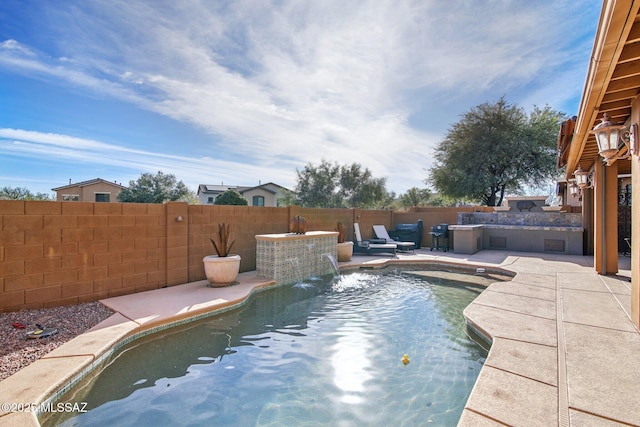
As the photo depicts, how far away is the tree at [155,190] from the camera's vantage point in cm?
2597

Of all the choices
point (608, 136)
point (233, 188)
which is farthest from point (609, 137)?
point (233, 188)

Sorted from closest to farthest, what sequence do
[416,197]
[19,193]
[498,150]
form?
[498,150], [19,193], [416,197]

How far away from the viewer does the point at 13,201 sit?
407cm

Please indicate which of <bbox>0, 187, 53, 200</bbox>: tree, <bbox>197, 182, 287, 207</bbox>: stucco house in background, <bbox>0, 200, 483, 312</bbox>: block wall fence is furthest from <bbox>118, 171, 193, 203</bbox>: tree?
<bbox>0, 200, 483, 312</bbox>: block wall fence

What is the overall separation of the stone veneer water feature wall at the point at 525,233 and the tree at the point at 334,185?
609 inches

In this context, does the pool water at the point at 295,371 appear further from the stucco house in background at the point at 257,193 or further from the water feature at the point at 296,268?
the stucco house in background at the point at 257,193

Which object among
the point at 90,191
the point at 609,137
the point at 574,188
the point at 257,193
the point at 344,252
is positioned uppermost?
the point at 257,193

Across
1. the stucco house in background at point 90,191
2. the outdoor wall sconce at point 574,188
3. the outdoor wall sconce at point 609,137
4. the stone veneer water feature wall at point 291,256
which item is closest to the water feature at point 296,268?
the stone veneer water feature wall at point 291,256

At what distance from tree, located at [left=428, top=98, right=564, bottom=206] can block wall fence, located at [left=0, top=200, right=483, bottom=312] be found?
1524cm

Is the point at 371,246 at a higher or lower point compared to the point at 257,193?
lower

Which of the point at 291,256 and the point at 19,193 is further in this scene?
the point at 19,193

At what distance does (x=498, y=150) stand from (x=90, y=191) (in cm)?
3262

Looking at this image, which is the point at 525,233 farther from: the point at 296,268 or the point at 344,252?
the point at 296,268

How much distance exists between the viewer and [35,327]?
3.59 metres
